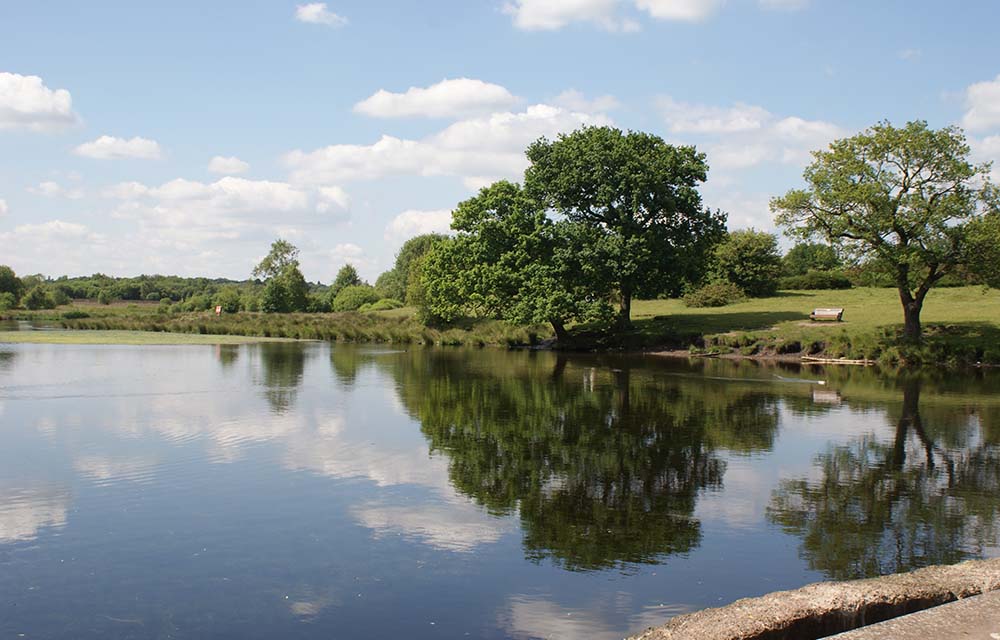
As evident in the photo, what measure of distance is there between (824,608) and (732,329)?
42164 mm

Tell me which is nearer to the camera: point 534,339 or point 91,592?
point 91,592

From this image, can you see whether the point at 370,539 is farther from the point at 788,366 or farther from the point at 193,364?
the point at 788,366

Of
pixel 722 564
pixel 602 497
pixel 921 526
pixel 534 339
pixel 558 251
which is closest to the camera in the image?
pixel 722 564

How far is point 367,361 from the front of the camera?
40344 millimetres

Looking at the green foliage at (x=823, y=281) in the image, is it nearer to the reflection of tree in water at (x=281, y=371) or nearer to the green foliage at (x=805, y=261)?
the green foliage at (x=805, y=261)

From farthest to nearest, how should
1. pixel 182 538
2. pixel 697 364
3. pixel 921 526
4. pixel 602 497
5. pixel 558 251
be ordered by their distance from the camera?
1. pixel 558 251
2. pixel 697 364
3. pixel 602 497
4. pixel 921 526
5. pixel 182 538

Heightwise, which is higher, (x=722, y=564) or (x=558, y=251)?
(x=558, y=251)

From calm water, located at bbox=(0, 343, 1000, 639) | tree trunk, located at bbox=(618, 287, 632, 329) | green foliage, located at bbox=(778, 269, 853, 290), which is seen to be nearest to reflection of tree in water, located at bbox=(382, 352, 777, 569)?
calm water, located at bbox=(0, 343, 1000, 639)

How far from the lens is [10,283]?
371ft

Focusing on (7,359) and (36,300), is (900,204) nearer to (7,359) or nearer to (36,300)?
(7,359)

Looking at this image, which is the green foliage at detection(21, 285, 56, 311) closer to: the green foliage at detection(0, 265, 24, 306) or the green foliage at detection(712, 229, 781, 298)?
the green foliage at detection(0, 265, 24, 306)

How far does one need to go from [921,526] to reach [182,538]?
10103 millimetres

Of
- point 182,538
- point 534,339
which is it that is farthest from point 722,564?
point 534,339

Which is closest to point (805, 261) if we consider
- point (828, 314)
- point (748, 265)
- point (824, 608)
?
point (748, 265)
